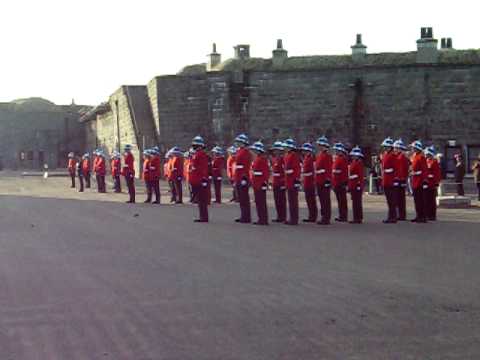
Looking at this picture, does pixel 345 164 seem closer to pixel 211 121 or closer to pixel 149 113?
pixel 211 121

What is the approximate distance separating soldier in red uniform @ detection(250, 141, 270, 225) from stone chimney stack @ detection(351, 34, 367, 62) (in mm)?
27764

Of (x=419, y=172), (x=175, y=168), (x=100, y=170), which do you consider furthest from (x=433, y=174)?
(x=100, y=170)

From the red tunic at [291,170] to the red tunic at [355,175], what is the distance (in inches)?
47.5

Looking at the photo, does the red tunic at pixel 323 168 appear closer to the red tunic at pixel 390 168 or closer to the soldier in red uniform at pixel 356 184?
the soldier in red uniform at pixel 356 184

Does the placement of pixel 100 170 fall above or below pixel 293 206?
above

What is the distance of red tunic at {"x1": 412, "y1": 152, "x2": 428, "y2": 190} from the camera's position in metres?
15.9

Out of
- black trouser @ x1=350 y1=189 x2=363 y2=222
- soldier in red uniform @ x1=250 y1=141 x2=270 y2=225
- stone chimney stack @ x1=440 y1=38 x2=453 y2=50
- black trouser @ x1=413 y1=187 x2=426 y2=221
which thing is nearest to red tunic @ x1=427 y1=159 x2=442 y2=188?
black trouser @ x1=413 y1=187 x2=426 y2=221

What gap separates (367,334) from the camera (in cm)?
604

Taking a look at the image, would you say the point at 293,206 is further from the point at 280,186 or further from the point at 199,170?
the point at 199,170

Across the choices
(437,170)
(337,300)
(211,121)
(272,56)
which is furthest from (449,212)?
(272,56)

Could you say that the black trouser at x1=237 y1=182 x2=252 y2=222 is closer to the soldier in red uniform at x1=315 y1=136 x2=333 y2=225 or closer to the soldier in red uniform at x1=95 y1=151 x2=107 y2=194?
the soldier in red uniform at x1=315 y1=136 x2=333 y2=225

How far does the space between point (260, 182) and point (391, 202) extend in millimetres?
2725

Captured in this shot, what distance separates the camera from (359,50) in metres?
43.4

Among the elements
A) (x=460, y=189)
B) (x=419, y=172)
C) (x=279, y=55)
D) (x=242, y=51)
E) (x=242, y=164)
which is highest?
(x=242, y=51)
